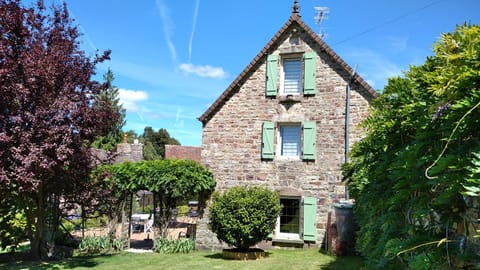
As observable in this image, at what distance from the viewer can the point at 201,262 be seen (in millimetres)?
10109

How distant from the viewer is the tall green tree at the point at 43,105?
7.95 metres

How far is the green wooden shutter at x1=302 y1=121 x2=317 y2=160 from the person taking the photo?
40.5 ft

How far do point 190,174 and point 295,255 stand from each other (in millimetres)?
4097

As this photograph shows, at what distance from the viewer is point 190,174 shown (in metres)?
12.4

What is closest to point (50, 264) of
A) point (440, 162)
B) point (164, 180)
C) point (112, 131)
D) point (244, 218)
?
point (164, 180)

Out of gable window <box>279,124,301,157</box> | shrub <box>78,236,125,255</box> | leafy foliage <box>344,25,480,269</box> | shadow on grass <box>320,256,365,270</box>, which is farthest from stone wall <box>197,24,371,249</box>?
leafy foliage <box>344,25,480,269</box>

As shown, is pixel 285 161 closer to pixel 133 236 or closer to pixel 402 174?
pixel 133 236

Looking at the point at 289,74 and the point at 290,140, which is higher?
the point at 289,74

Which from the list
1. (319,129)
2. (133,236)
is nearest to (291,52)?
(319,129)

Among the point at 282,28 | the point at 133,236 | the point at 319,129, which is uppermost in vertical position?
the point at 282,28

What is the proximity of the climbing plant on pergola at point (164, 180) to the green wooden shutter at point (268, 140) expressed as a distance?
204 centimetres

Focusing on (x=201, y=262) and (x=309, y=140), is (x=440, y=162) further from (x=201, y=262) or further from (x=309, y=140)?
(x=309, y=140)

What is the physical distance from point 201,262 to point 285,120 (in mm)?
5262

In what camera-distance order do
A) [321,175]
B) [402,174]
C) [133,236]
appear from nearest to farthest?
[402,174], [321,175], [133,236]
